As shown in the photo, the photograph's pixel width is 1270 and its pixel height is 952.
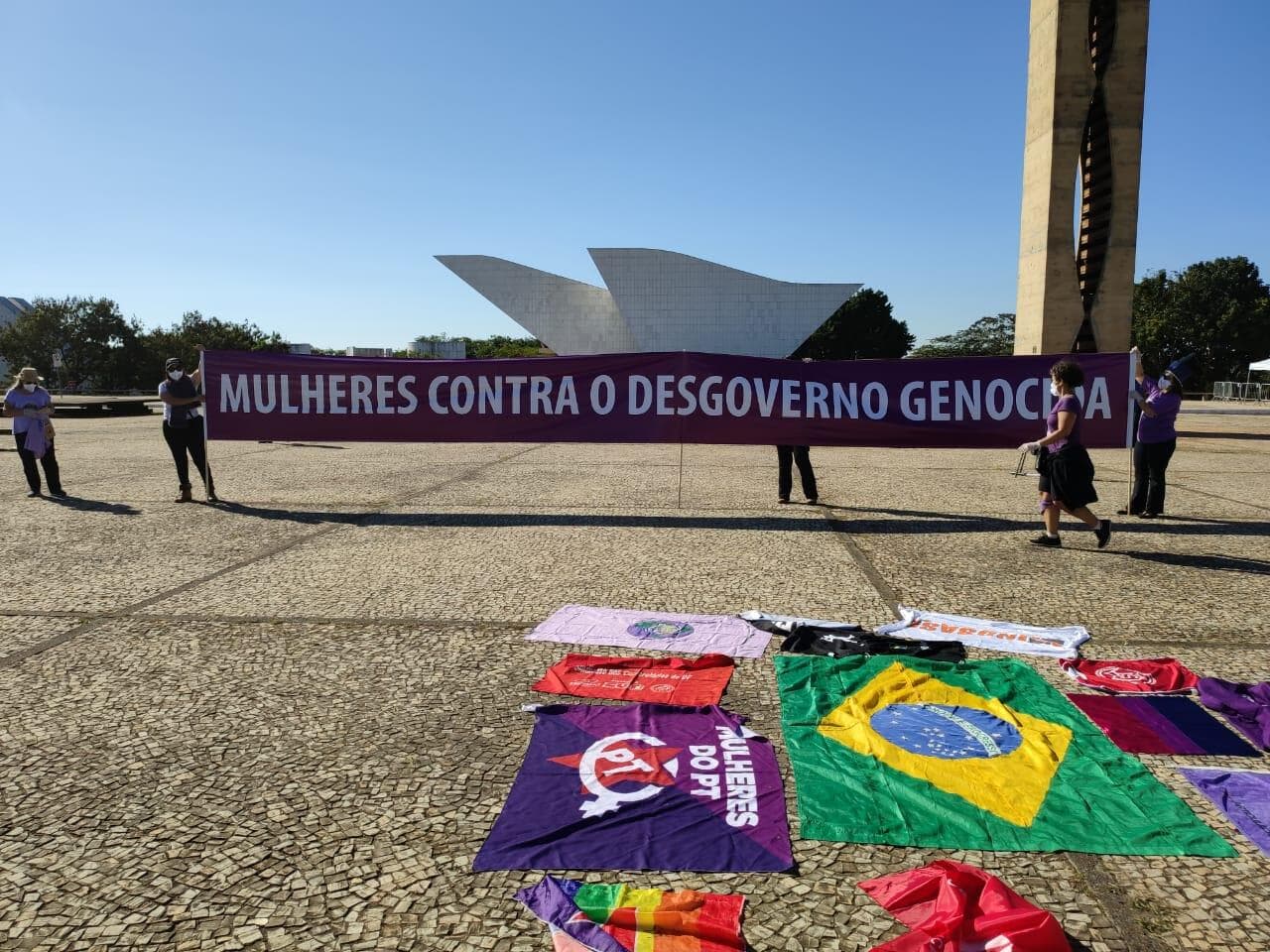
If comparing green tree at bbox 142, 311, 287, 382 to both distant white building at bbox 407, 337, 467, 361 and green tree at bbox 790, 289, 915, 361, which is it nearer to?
distant white building at bbox 407, 337, 467, 361

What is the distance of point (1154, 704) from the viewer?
3.69m

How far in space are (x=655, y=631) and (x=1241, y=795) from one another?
2.76 m

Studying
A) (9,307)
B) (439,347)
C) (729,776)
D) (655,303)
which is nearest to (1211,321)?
(655,303)

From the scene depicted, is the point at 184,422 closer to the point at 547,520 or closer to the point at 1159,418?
the point at 547,520

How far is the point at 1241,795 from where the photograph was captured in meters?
2.87

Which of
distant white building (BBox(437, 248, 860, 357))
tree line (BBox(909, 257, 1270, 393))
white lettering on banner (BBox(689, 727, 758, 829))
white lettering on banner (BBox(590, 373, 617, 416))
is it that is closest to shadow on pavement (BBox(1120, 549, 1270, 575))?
white lettering on banner (BBox(689, 727, 758, 829))

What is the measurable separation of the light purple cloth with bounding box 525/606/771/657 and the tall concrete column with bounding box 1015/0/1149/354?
22479 mm

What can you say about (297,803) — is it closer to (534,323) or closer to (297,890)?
(297,890)

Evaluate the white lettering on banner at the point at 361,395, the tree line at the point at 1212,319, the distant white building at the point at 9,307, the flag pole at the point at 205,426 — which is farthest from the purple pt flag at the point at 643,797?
the distant white building at the point at 9,307

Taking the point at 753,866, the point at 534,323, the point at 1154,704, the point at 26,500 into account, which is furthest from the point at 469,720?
Answer: the point at 534,323

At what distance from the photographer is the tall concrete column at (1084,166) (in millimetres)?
23031

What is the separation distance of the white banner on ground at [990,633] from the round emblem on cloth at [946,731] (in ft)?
3.38

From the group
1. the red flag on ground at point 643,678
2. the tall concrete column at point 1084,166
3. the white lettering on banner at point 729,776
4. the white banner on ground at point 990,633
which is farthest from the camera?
the tall concrete column at point 1084,166

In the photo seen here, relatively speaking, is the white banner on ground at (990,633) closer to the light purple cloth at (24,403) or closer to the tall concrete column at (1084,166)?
the light purple cloth at (24,403)
